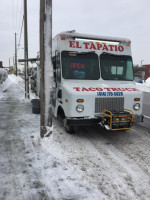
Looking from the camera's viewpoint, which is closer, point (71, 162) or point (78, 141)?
point (71, 162)

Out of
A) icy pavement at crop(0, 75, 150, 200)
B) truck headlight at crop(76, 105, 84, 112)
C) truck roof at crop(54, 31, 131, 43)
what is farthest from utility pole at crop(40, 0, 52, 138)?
truck roof at crop(54, 31, 131, 43)

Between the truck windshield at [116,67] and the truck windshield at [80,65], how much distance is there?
0.25m

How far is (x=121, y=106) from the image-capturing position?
227 inches

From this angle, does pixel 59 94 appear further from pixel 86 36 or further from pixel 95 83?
pixel 86 36

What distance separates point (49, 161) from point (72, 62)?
9.94 ft

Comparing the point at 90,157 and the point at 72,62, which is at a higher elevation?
the point at 72,62

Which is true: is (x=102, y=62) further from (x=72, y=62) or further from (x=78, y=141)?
(x=78, y=141)

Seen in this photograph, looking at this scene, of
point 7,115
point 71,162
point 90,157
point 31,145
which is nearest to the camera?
point 71,162

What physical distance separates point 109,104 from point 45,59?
2.24 meters

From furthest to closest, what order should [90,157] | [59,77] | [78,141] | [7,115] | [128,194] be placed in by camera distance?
[7,115] < [59,77] < [78,141] < [90,157] < [128,194]

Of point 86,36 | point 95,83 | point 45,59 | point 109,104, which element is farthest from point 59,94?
point 86,36

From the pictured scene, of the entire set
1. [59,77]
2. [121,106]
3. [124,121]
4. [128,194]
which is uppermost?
[59,77]

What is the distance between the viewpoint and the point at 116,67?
249 inches

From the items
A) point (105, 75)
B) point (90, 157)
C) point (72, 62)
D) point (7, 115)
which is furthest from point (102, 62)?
point (7, 115)
